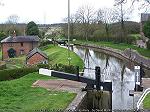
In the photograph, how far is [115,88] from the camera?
85.7 ft

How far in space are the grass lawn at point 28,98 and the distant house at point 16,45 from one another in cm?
4334

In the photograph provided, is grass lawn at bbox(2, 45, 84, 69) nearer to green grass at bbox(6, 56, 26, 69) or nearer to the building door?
green grass at bbox(6, 56, 26, 69)

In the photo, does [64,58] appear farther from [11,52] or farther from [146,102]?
[146,102]

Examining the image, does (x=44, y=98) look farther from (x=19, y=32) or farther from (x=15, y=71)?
(x=19, y=32)

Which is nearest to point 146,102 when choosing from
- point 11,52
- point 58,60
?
point 58,60

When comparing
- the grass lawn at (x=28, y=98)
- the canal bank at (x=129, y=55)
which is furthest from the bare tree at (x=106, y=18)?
the grass lawn at (x=28, y=98)

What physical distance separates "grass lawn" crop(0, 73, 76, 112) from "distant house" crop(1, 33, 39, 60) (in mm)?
43336

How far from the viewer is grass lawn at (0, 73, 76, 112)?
14267 mm

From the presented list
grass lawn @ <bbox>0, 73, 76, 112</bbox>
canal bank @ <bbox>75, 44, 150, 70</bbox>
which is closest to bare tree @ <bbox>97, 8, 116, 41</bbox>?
canal bank @ <bbox>75, 44, 150, 70</bbox>

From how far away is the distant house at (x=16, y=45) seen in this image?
6294cm

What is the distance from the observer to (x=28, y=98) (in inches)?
648

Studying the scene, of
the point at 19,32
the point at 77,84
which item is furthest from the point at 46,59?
the point at 19,32

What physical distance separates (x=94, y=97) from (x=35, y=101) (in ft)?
13.8

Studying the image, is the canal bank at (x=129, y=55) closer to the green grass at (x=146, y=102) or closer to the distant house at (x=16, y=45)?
the distant house at (x=16, y=45)
